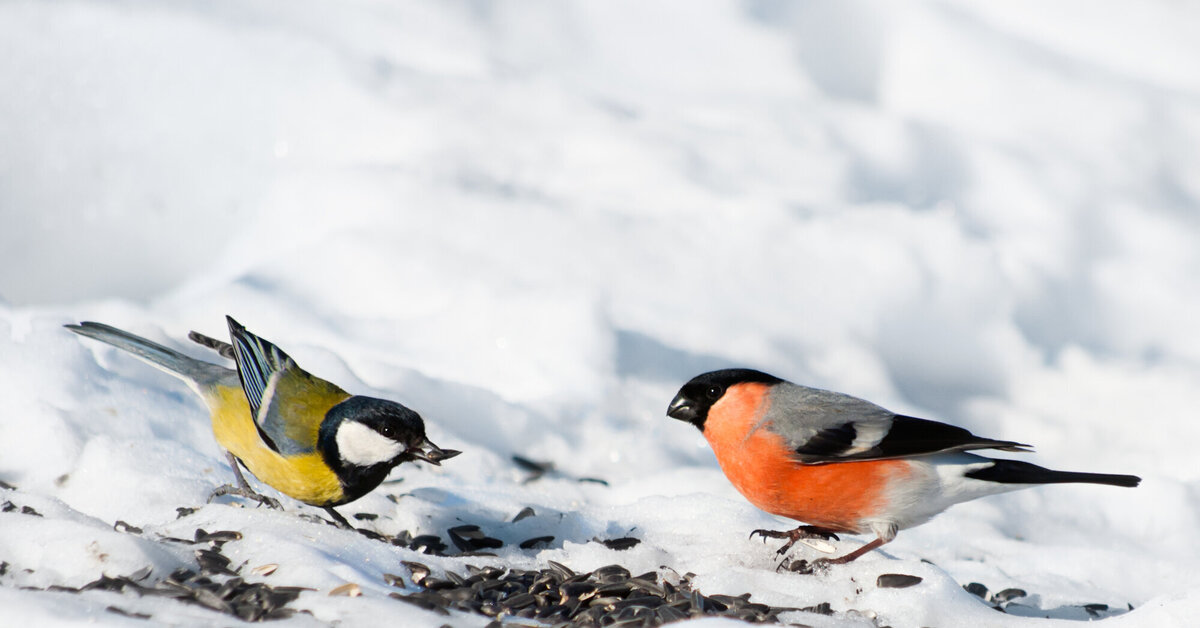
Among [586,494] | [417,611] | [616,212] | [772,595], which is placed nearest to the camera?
[417,611]

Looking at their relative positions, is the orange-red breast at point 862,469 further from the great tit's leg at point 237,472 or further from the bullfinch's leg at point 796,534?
the great tit's leg at point 237,472

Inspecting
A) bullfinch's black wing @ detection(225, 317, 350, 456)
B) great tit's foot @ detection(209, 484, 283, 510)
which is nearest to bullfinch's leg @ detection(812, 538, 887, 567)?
bullfinch's black wing @ detection(225, 317, 350, 456)

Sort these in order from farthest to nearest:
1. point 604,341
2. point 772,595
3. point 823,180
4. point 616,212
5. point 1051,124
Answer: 1. point 1051,124
2. point 823,180
3. point 616,212
4. point 604,341
5. point 772,595

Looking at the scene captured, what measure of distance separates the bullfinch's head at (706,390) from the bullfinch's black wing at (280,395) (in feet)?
4.03

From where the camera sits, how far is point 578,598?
3361 millimetres

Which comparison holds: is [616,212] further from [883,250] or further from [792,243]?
[883,250]

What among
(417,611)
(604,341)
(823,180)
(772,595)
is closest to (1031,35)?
(823,180)

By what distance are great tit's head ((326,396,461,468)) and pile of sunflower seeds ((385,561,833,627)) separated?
17.1 inches

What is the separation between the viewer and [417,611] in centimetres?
287

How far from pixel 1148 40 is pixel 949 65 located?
184cm

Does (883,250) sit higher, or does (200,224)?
(883,250)

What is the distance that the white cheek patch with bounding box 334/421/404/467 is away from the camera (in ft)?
12.1

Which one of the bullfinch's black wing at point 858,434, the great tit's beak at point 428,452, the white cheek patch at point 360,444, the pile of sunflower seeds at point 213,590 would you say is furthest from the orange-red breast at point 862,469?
the pile of sunflower seeds at point 213,590

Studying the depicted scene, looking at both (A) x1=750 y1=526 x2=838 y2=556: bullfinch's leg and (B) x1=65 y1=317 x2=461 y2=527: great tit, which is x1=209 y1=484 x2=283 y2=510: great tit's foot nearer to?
(B) x1=65 y1=317 x2=461 y2=527: great tit
